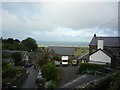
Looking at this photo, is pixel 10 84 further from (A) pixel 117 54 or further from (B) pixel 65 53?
(B) pixel 65 53

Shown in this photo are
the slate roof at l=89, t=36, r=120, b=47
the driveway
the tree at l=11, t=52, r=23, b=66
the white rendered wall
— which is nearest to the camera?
the driveway

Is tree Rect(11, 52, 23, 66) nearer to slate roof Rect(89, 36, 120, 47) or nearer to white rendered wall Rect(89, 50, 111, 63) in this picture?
slate roof Rect(89, 36, 120, 47)

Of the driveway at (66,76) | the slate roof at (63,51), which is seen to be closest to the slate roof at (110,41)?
the driveway at (66,76)

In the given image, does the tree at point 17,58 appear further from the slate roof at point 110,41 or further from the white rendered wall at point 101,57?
the white rendered wall at point 101,57

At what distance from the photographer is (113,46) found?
2791 cm

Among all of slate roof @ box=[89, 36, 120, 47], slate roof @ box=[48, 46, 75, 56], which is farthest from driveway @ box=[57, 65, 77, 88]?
slate roof @ box=[48, 46, 75, 56]

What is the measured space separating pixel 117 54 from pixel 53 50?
16898 mm

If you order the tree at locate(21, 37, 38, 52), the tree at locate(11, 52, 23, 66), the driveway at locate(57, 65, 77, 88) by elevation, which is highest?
the tree at locate(21, 37, 38, 52)

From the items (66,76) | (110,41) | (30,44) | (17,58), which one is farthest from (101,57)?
(30,44)

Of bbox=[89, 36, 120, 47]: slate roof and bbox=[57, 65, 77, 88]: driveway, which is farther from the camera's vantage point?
bbox=[89, 36, 120, 47]: slate roof

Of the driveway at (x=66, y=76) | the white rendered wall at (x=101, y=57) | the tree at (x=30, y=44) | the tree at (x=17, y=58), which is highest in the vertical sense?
the tree at (x=30, y=44)

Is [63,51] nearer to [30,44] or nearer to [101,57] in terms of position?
[30,44]

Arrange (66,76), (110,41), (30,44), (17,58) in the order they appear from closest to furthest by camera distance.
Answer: (66,76) < (110,41) < (17,58) < (30,44)

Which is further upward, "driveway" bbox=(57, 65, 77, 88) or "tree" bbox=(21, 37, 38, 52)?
"tree" bbox=(21, 37, 38, 52)
